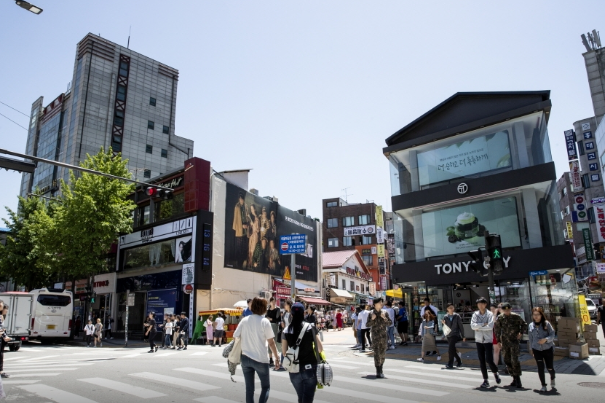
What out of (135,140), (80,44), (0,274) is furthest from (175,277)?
(80,44)

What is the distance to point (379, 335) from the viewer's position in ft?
35.9

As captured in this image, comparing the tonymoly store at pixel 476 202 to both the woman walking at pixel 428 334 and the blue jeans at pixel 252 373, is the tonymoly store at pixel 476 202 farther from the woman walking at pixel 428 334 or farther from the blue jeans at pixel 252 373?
the blue jeans at pixel 252 373

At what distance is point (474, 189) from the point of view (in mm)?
21703

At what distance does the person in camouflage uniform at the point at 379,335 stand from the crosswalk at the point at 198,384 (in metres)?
0.38

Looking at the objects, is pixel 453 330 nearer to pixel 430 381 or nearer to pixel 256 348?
pixel 430 381

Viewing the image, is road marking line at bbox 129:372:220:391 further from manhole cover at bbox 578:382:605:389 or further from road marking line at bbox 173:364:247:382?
manhole cover at bbox 578:382:605:389

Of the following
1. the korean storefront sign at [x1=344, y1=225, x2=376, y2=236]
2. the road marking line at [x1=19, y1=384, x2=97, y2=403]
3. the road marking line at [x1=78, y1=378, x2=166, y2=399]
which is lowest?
the road marking line at [x1=78, y1=378, x2=166, y2=399]

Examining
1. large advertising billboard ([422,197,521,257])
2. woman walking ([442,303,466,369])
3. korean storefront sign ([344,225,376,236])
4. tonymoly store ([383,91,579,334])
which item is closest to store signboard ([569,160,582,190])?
korean storefront sign ([344,225,376,236])

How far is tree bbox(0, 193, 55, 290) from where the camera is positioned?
3275 cm

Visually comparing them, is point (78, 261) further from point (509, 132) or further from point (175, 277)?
Answer: point (509, 132)

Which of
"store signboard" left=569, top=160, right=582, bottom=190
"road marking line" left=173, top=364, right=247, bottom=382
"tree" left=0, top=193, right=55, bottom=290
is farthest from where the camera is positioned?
"store signboard" left=569, top=160, right=582, bottom=190

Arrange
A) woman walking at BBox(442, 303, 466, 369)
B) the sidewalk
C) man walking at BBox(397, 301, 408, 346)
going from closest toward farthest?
1. the sidewalk
2. woman walking at BBox(442, 303, 466, 369)
3. man walking at BBox(397, 301, 408, 346)

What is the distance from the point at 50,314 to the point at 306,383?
23.6 metres

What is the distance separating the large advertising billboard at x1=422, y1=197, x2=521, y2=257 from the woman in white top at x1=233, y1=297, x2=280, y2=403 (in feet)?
57.7
